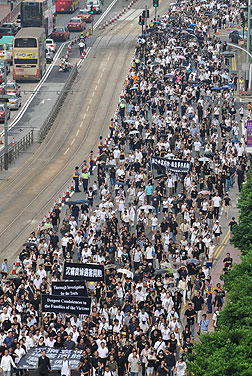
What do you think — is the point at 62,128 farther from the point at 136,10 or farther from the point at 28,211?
the point at 136,10

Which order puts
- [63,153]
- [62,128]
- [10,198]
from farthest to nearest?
[62,128] < [63,153] < [10,198]

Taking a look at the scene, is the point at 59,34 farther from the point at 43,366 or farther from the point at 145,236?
the point at 43,366

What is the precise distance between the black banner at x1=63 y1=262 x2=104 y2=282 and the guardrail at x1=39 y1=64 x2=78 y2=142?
35909 millimetres

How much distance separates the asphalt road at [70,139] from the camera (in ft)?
193

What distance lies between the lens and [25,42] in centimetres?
8862

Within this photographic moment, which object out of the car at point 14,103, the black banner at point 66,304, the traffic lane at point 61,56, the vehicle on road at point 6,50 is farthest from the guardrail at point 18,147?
the black banner at point 66,304

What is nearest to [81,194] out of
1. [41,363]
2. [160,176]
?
[160,176]

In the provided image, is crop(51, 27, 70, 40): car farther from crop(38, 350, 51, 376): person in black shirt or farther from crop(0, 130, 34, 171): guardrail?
crop(38, 350, 51, 376): person in black shirt

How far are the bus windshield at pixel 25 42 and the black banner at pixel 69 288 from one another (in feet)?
169

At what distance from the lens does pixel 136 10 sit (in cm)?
11975

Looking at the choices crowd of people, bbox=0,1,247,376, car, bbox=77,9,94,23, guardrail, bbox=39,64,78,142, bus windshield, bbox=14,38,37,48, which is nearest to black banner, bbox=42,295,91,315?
crowd of people, bbox=0,1,247,376

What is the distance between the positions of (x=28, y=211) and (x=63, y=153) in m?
13.3

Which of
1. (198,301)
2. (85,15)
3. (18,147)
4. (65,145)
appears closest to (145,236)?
(198,301)

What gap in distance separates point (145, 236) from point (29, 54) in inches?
1706
